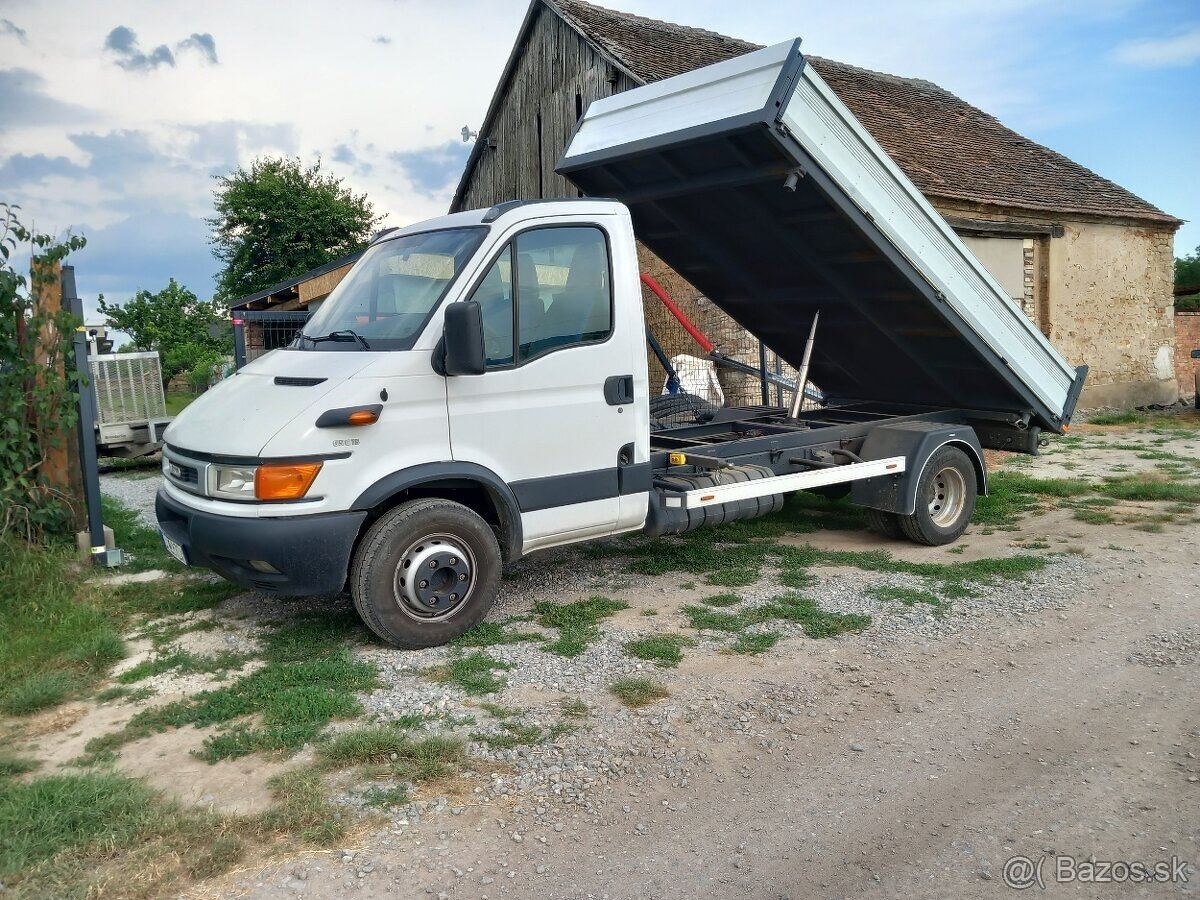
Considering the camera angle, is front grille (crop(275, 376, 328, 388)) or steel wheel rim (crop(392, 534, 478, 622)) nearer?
front grille (crop(275, 376, 328, 388))

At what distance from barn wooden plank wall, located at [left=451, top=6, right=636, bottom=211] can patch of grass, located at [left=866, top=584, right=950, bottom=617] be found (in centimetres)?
1173

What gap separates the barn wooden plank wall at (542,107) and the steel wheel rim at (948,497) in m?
10.3

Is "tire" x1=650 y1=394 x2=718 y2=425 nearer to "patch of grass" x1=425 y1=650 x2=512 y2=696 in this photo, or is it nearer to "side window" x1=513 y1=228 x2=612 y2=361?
"side window" x1=513 y1=228 x2=612 y2=361

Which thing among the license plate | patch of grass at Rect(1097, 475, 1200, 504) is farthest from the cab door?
patch of grass at Rect(1097, 475, 1200, 504)

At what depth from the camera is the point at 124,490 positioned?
1079 cm

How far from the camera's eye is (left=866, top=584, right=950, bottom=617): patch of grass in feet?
19.9

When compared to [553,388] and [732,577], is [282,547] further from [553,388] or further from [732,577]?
[732,577]

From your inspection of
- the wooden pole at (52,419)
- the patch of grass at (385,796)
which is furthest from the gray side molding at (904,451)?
the wooden pole at (52,419)

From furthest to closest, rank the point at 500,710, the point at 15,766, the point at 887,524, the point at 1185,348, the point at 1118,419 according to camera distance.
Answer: the point at 1185,348 < the point at 1118,419 < the point at 887,524 < the point at 500,710 < the point at 15,766

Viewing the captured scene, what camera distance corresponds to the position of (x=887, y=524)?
780cm

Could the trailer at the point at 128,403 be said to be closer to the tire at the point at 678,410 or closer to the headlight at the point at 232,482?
the tire at the point at 678,410

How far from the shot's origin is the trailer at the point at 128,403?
10.7m

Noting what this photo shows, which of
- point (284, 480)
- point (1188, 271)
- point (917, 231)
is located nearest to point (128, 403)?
point (284, 480)

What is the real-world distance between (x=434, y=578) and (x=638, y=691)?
1368 mm
